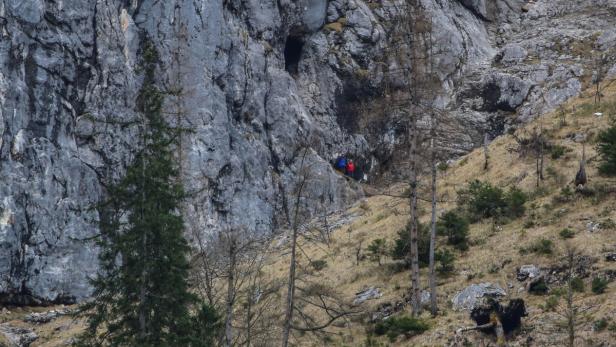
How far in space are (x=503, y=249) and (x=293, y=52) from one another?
38.8 m

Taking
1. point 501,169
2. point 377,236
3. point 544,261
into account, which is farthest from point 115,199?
point 501,169

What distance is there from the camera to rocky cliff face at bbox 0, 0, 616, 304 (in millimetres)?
41875

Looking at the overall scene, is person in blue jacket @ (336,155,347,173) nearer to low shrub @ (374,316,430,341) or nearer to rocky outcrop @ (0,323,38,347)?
rocky outcrop @ (0,323,38,347)

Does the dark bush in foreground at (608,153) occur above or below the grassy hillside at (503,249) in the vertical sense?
above

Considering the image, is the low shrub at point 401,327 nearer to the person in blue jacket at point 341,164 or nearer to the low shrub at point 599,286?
the low shrub at point 599,286

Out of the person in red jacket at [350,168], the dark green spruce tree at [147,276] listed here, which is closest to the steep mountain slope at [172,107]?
the person in red jacket at [350,168]

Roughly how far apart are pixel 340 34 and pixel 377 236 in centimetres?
3150

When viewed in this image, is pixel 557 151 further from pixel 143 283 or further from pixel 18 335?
pixel 18 335

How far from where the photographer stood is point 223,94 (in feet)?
171

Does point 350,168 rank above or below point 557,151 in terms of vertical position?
above

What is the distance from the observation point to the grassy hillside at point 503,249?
2201 cm

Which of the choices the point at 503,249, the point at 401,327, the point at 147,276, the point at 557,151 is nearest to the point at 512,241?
the point at 503,249

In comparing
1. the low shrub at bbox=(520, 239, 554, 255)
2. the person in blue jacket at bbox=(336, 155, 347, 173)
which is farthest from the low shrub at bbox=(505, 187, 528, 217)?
the person in blue jacket at bbox=(336, 155, 347, 173)

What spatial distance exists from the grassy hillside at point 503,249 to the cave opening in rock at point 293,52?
22.0 m
